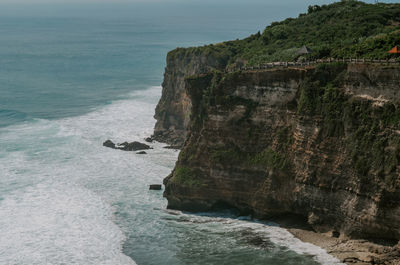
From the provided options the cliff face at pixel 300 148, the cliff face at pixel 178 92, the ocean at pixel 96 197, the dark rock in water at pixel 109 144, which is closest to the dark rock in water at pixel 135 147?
the ocean at pixel 96 197

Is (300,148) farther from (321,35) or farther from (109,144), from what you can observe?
(109,144)

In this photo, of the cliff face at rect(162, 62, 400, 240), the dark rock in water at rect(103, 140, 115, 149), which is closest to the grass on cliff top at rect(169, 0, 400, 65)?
the cliff face at rect(162, 62, 400, 240)

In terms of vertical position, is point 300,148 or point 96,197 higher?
point 300,148

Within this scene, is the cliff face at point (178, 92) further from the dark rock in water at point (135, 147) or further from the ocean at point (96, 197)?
the dark rock in water at point (135, 147)

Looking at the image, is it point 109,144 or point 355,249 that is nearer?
point 355,249

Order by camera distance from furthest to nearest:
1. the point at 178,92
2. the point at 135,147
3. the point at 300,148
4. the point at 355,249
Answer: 1. the point at 178,92
2. the point at 135,147
3. the point at 300,148
4. the point at 355,249

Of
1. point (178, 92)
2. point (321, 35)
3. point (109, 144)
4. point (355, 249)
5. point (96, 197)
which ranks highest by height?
point (321, 35)

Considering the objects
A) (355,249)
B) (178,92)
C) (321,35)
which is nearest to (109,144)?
(178,92)
